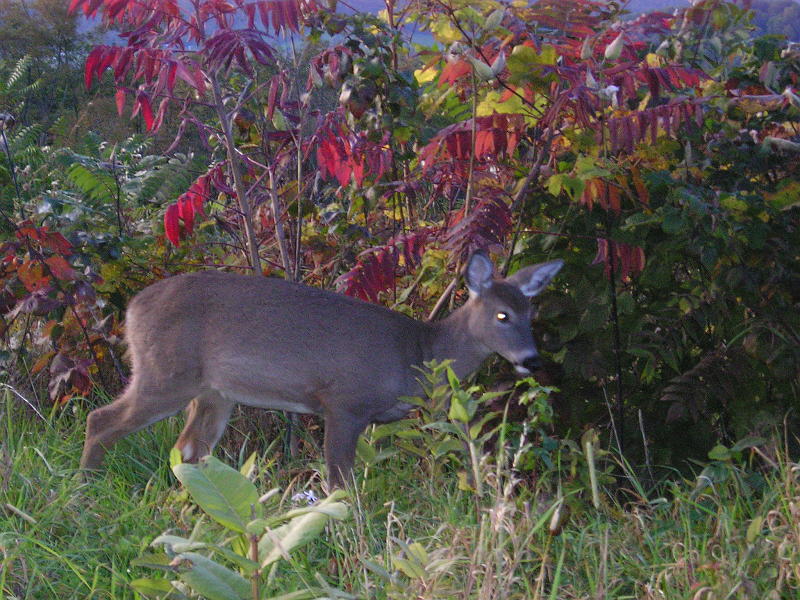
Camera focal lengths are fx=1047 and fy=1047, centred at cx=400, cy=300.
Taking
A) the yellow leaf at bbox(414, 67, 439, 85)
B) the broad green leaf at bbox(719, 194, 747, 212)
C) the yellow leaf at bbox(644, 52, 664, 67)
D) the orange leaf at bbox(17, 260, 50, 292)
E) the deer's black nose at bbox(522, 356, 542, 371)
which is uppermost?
the yellow leaf at bbox(644, 52, 664, 67)

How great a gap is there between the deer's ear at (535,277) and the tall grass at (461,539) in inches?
32.3

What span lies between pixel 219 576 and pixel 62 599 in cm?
90

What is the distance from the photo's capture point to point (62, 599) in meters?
3.14

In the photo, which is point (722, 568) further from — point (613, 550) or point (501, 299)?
point (501, 299)

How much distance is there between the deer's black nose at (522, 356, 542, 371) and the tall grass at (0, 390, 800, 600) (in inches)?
18.4

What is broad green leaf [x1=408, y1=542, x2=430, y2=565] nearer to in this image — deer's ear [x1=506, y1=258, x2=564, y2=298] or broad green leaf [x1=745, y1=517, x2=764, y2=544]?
broad green leaf [x1=745, y1=517, x2=764, y2=544]

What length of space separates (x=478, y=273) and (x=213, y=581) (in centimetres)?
253

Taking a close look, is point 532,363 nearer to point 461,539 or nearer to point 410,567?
point 461,539

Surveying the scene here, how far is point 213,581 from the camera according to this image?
2.45 meters

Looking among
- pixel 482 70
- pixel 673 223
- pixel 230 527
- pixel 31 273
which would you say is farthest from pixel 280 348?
pixel 230 527

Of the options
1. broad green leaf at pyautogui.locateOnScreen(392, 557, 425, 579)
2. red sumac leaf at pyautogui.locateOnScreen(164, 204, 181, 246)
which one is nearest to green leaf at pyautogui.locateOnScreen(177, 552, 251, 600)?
broad green leaf at pyautogui.locateOnScreen(392, 557, 425, 579)

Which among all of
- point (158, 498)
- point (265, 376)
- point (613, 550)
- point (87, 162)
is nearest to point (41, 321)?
point (87, 162)

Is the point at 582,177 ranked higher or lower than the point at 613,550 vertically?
higher

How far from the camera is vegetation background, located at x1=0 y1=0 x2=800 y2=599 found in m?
3.45
